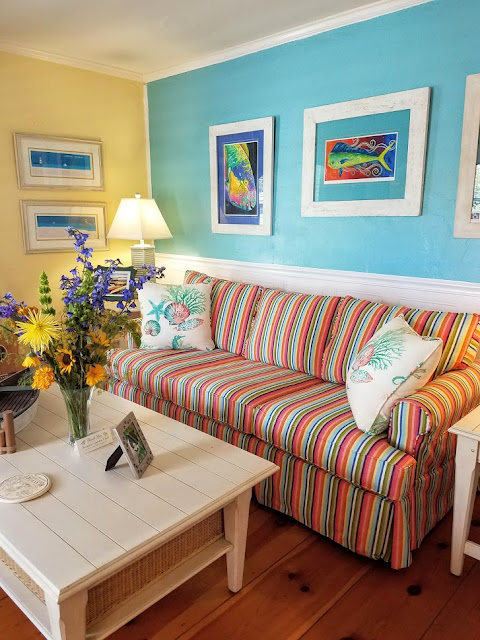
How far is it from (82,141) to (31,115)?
1.22 ft

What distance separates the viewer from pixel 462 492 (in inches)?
66.9

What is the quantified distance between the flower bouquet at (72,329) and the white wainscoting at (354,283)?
1.51 metres

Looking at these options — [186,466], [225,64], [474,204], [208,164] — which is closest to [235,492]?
[186,466]

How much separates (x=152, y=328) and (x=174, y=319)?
14cm

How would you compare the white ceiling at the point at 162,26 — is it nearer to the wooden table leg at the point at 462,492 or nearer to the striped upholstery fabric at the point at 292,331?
the striped upholstery fabric at the point at 292,331

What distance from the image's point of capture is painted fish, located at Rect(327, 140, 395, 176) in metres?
2.54

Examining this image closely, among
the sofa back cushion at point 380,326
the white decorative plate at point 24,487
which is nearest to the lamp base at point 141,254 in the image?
the sofa back cushion at point 380,326

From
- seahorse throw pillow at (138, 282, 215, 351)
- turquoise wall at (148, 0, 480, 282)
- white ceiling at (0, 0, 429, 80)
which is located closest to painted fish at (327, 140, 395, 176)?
turquoise wall at (148, 0, 480, 282)

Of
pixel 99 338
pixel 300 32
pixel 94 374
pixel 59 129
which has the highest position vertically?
pixel 300 32

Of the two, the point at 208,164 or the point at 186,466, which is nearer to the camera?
the point at 186,466

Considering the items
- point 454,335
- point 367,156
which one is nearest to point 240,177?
point 367,156

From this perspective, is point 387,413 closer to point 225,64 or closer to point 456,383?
point 456,383

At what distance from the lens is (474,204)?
226cm

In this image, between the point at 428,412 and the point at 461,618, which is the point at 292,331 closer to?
the point at 428,412
